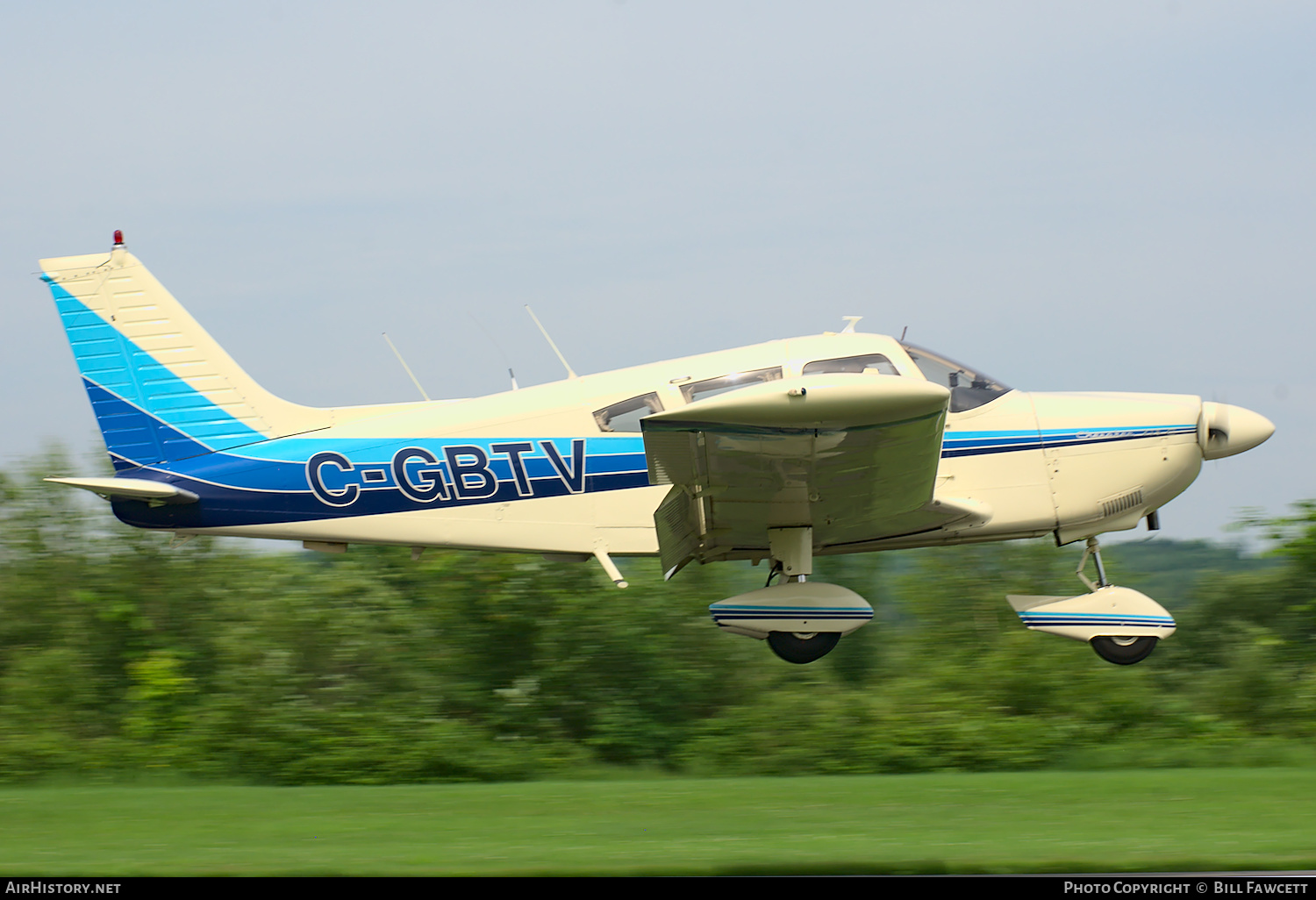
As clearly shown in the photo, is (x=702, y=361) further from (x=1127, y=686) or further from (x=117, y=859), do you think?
(x=1127, y=686)

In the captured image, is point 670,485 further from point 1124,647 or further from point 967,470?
point 1124,647

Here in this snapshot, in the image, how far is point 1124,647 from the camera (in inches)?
308

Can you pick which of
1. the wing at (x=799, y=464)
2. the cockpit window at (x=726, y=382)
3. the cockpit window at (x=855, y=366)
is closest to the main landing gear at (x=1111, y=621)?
the wing at (x=799, y=464)

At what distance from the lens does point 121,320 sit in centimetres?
873

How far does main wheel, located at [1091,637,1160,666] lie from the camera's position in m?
7.80

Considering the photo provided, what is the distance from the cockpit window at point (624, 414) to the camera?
7.82m

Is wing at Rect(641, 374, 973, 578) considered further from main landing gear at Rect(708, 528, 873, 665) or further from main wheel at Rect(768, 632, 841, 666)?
main wheel at Rect(768, 632, 841, 666)

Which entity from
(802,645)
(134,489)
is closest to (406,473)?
(134,489)

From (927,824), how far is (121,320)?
680 cm

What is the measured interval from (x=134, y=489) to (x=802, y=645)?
4731mm

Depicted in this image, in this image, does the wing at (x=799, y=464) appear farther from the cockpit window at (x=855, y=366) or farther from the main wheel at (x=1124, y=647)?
the main wheel at (x=1124, y=647)

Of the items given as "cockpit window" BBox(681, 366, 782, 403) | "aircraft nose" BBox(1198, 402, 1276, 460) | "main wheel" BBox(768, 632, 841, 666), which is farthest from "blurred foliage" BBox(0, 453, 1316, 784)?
"cockpit window" BBox(681, 366, 782, 403)

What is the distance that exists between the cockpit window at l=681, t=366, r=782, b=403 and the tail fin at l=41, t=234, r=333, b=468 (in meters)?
2.77

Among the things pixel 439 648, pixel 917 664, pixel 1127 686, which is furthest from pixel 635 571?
pixel 1127 686
